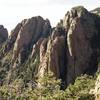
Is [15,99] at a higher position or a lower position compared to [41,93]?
lower

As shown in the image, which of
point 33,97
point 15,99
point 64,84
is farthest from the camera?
point 64,84

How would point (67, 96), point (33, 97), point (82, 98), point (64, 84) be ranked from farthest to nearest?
point (64, 84) → point (33, 97) → point (67, 96) → point (82, 98)

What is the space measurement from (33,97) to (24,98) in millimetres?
55609

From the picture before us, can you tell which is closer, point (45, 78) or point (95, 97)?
point (95, 97)

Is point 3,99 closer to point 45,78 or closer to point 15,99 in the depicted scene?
point 15,99

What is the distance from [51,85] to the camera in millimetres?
112062

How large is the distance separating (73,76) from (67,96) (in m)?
105

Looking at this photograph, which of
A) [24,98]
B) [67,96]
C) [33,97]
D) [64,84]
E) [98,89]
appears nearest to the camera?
[98,89]

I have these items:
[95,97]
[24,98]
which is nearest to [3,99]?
[24,98]

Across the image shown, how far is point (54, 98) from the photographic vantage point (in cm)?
9569

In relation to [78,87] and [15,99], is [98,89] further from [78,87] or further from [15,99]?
[15,99]

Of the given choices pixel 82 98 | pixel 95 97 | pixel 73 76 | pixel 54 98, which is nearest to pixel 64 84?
pixel 73 76

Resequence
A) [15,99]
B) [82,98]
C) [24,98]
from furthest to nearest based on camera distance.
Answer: [15,99] < [24,98] < [82,98]

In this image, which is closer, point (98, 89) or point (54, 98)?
point (98, 89)
